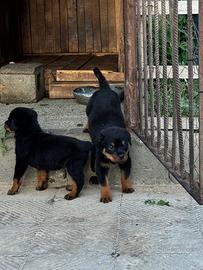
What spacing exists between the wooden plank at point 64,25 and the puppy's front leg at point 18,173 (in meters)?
5.57

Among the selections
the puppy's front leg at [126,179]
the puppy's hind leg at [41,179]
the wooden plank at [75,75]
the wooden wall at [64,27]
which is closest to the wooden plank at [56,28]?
the wooden wall at [64,27]

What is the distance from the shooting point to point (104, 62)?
28.0 feet

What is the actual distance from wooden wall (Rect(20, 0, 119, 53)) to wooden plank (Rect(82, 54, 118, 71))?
1.79ft

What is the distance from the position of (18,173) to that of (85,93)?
2.02 meters

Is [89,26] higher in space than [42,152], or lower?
higher

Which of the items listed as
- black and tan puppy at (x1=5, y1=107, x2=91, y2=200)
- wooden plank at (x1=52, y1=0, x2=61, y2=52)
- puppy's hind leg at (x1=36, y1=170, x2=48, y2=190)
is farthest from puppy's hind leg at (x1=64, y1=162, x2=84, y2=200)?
wooden plank at (x1=52, y1=0, x2=61, y2=52)

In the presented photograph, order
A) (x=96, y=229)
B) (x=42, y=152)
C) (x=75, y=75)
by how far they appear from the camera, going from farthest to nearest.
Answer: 1. (x=75, y=75)
2. (x=42, y=152)
3. (x=96, y=229)

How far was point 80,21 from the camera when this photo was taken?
10.0 metres

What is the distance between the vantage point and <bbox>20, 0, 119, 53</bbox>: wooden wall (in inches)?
392

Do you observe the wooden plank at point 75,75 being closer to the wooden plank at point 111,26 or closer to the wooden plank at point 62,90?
the wooden plank at point 62,90

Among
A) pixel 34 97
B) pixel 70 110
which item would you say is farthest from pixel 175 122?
pixel 34 97

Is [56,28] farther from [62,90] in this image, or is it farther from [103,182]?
[103,182]

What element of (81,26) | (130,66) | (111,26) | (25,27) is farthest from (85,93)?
(25,27)

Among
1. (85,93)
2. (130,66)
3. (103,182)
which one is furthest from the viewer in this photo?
(85,93)
